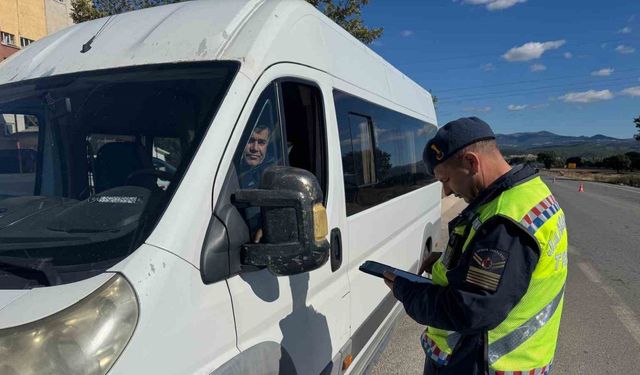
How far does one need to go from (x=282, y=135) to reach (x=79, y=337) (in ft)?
4.09

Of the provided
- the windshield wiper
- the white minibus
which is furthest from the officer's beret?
the windshield wiper

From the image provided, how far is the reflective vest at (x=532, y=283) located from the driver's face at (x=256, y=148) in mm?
878

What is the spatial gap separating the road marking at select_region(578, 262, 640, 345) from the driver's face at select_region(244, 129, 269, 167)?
4476 millimetres

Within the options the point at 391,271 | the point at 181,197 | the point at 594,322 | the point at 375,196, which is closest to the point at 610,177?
the point at 594,322

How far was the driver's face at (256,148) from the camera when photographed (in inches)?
76.8

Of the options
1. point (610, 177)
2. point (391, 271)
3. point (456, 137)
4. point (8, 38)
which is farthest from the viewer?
point (610, 177)

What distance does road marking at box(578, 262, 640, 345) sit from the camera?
496 centimetres

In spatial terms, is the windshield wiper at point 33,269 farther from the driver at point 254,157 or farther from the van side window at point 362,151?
the van side window at point 362,151

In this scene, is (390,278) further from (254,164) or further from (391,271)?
(254,164)

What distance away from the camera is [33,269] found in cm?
145

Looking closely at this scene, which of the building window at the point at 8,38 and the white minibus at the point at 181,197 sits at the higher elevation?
the building window at the point at 8,38

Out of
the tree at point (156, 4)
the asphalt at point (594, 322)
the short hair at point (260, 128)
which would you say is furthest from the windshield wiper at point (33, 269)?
the tree at point (156, 4)

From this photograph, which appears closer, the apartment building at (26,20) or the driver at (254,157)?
the driver at (254,157)

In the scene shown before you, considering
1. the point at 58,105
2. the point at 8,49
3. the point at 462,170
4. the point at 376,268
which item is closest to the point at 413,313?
the point at 376,268
